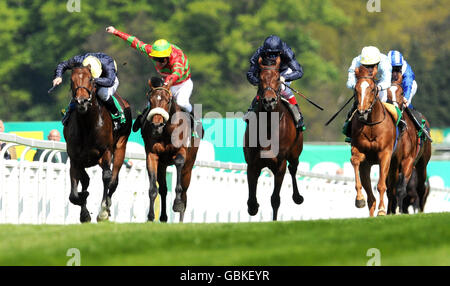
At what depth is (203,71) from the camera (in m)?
45.6

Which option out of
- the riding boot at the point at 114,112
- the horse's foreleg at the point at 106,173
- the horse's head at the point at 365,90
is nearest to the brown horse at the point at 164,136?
the riding boot at the point at 114,112

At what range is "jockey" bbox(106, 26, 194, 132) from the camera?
11.7 m

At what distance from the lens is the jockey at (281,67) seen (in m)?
12.0

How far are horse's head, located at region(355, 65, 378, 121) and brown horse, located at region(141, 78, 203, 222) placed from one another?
186 cm

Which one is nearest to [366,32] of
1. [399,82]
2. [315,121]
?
[315,121]

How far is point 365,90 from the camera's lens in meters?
12.0

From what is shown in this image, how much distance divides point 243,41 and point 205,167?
1208 inches

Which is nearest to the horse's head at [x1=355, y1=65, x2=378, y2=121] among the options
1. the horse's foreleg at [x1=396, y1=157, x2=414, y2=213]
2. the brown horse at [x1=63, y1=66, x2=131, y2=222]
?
the horse's foreleg at [x1=396, y1=157, x2=414, y2=213]

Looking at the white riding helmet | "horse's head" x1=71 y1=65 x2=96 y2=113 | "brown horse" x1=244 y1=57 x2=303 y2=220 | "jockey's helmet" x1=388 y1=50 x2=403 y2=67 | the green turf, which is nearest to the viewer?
the green turf

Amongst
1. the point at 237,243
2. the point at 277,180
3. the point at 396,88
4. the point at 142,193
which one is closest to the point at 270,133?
the point at 277,180

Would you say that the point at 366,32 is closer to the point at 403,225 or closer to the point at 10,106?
the point at 10,106

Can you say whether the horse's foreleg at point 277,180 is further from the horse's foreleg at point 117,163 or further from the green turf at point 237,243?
the green turf at point 237,243

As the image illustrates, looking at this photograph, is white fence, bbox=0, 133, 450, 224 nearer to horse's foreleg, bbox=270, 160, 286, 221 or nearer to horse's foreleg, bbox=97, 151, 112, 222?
horse's foreleg, bbox=97, 151, 112, 222
